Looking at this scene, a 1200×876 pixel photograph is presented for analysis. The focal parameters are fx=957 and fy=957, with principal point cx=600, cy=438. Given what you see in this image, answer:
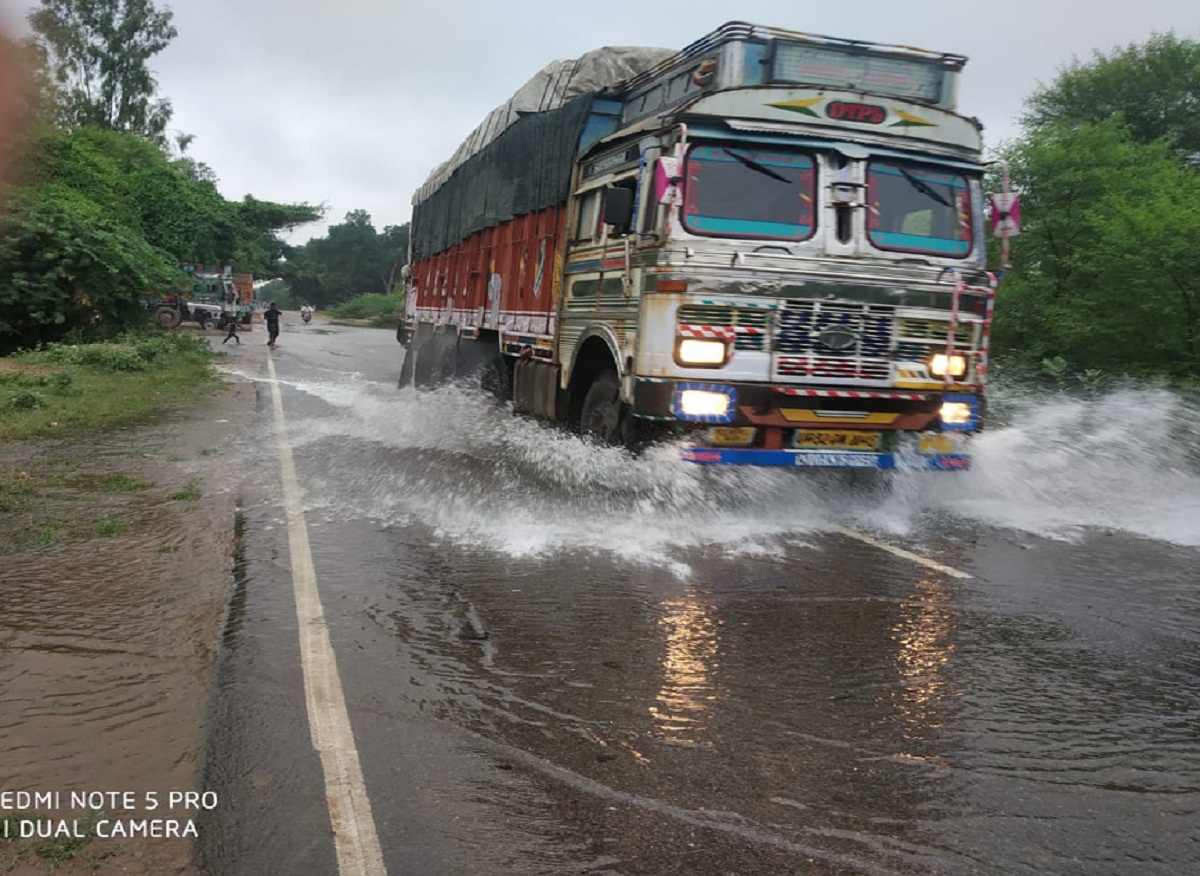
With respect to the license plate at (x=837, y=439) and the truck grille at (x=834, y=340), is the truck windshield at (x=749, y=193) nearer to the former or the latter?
the truck grille at (x=834, y=340)

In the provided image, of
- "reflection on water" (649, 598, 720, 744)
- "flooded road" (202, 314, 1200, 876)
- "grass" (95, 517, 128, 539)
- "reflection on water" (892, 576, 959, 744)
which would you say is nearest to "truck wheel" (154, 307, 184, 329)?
"flooded road" (202, 314, 1200, 876)

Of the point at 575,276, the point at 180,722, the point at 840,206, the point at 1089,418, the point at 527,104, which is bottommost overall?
the point at 180,722

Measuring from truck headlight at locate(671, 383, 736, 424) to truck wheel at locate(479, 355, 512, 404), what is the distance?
190 inches

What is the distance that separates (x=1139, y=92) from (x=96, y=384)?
972 inches

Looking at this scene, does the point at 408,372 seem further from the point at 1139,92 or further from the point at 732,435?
the point at 1139,92

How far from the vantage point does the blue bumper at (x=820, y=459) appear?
671cm

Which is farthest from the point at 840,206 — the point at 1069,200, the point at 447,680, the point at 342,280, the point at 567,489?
the point at 342,280

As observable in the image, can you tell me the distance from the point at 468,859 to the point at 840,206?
5619mm

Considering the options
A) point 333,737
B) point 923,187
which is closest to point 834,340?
point 923,187

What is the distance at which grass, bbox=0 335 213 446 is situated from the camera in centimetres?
1080

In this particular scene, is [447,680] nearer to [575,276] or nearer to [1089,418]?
[575,276]

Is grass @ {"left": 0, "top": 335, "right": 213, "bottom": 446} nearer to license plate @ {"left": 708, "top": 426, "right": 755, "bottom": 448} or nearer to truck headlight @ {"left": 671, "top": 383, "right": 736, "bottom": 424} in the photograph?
truck headlight @ {"left": 671, "top": 383, "right": 736, "bottom": 424}

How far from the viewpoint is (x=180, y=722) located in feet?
11.3

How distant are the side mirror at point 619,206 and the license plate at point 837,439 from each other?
2031 mm
